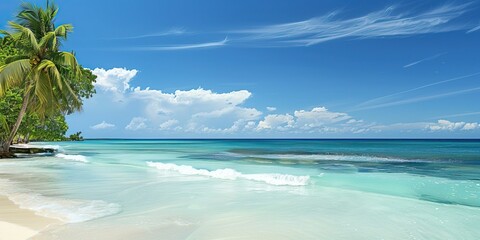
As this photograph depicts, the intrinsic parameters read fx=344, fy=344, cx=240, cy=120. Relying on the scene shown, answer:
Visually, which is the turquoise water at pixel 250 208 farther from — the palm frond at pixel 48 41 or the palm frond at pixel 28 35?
the palm frond at pixel 48 41

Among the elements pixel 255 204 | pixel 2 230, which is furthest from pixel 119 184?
pixel 2 230

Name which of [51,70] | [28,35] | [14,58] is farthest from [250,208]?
[14,58]

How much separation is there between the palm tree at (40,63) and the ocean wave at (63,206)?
8873 millimetres

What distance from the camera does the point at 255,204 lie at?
7.74 metres

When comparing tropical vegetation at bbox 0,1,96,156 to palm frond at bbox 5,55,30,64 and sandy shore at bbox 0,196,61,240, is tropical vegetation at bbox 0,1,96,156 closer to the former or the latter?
palm frond at bbox 5,55,30,64

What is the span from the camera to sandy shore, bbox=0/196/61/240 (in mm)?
4762

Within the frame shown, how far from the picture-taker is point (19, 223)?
5430mm

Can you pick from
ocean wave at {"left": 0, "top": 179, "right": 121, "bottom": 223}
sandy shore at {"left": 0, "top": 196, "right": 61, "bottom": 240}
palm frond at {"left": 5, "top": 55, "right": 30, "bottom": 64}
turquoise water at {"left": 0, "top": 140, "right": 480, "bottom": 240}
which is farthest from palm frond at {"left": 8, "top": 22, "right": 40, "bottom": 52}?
sandy shore at {"left": 0, "top": 196, "right": 61, "bottom": 240}

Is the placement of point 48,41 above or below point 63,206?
above

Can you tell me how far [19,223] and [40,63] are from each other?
541 inches

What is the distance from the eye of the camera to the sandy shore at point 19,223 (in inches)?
187

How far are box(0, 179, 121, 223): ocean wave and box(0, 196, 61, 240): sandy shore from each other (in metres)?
0.18

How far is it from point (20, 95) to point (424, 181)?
22.0 meters

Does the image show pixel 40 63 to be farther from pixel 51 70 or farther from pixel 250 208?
pixel 250 208
